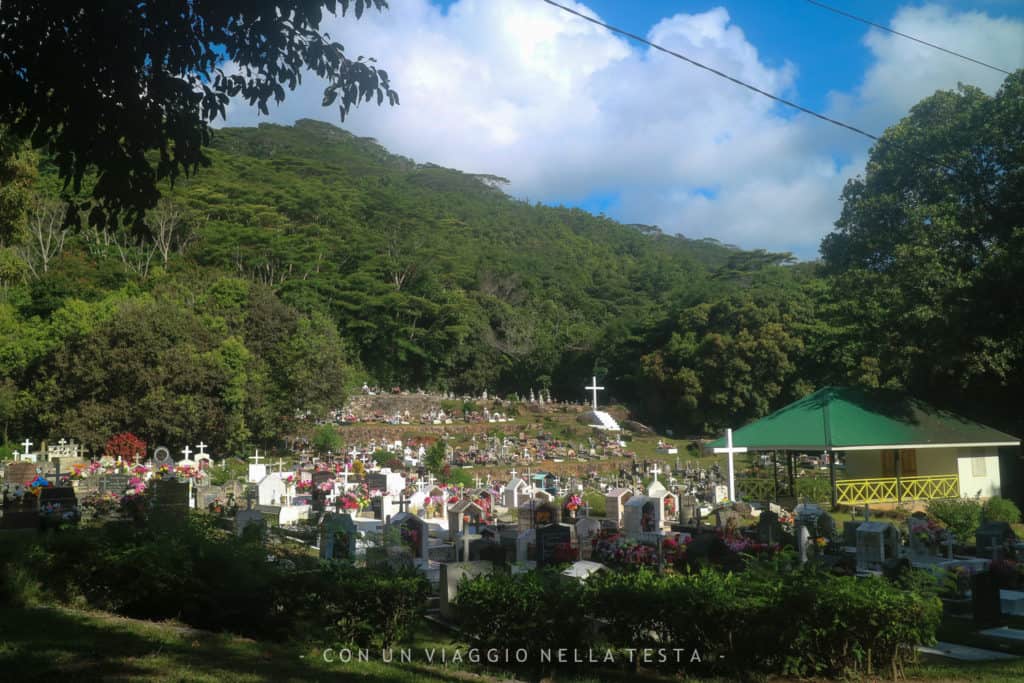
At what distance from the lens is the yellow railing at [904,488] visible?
23453mm

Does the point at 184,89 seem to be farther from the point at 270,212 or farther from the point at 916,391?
the point at 270,212

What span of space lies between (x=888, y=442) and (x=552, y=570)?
58.2ft

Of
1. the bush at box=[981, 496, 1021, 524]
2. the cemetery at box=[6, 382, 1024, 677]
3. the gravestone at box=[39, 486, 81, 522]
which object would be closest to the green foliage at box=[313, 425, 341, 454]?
the cemetery at box=[6, 382, 1024, 677]

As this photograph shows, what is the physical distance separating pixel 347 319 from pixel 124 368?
27.7m

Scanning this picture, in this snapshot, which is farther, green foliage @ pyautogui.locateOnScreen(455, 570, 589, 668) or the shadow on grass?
green foliage @ pyautogui.locateOnScreen(455, 570, 589, 668)

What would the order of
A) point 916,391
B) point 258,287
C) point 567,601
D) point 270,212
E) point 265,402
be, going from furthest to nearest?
point 270,212, point 258,287, point 265,402, point 916,391, point 567,601

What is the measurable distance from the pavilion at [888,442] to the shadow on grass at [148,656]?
60.1ft

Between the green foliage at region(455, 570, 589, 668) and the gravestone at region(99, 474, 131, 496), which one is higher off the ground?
the gravestone at region(99, 474, 131, 496)

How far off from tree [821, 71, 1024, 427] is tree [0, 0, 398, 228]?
20.1 meters

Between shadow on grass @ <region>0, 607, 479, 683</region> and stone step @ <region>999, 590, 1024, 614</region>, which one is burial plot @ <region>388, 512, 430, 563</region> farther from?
stone step @ <region>999, 590, 1024, 614</region>

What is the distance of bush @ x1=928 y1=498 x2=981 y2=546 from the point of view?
1623 cm

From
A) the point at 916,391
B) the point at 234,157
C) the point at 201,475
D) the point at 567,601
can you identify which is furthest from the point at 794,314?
the point at 234,157

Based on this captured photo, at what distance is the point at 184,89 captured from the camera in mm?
5816

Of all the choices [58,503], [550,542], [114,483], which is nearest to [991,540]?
[550,542]
